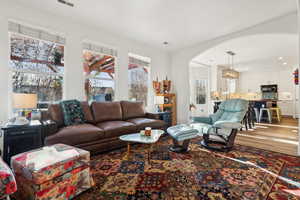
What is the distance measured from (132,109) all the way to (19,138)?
2.31m

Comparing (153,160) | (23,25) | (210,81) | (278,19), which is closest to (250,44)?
(278,19)

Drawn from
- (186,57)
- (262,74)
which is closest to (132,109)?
(186,57)

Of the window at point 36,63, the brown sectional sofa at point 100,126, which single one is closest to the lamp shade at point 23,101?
the brown sectional sofa at point 100,126

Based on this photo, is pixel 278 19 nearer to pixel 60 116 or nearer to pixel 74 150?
pixel 74 150

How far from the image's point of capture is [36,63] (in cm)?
301

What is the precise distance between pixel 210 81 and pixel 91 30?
5.91 meters

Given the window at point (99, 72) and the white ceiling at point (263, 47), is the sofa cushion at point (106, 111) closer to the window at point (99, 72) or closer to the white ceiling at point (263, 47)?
the window at point (99, 72)

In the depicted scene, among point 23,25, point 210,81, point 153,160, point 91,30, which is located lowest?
point 153,160

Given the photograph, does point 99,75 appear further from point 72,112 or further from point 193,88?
point 193,88

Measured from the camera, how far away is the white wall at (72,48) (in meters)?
2.60

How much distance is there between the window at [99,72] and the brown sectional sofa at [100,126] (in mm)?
552

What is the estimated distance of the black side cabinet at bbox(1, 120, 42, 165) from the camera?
2008mm

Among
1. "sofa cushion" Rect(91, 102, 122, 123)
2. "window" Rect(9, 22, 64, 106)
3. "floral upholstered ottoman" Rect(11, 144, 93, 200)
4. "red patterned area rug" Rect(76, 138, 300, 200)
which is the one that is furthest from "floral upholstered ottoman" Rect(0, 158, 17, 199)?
"window" Rect(9, 22, 64, 106)

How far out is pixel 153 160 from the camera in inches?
95.3
